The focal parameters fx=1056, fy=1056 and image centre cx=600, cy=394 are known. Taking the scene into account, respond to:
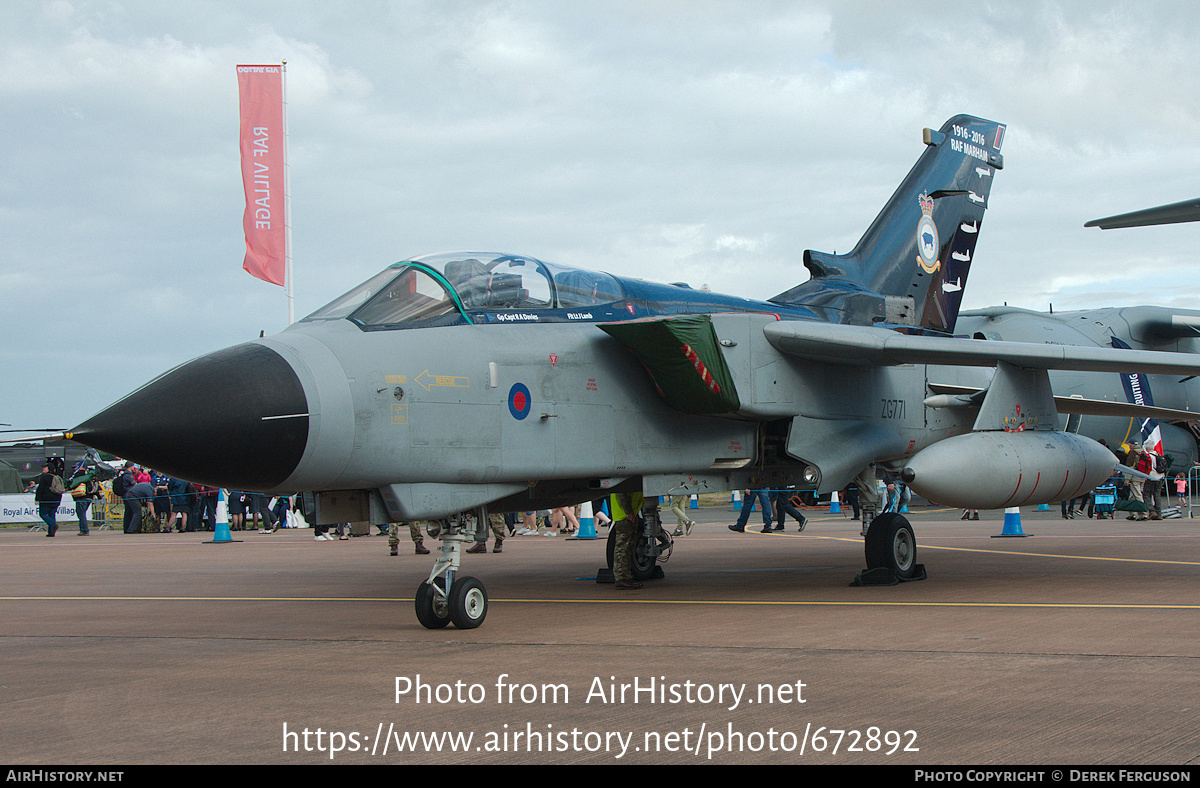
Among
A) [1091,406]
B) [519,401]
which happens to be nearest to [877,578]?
[519,401]

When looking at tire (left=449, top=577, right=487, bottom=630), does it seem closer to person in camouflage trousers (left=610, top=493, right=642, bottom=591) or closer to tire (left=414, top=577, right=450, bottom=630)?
tire (left=414, top=577, right=450, bottom=630)

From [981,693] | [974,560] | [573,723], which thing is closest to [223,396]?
[573,723]

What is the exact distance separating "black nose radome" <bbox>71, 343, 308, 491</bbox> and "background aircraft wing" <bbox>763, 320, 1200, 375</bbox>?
4.46 m

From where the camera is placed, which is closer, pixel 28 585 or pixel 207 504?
pixel 28 585

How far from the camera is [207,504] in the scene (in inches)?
1124

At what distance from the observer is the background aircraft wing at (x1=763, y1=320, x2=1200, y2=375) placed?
9.23 m

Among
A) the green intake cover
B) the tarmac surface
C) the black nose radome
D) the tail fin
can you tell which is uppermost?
the tail fin

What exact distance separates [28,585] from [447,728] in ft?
33.1

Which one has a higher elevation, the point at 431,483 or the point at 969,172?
the point at 969,172

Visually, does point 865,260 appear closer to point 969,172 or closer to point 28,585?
point 969,172

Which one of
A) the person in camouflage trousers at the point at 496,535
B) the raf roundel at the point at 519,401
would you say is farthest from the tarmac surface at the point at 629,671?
the person in camouflage trousers at the point at 496,535

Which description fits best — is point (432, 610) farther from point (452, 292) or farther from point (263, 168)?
point (263, 168)

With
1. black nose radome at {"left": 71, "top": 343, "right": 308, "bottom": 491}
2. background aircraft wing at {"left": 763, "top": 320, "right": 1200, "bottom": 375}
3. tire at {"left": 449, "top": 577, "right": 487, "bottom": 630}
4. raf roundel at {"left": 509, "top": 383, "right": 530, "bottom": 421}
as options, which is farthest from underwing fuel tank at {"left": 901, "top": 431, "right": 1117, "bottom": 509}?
black nose radome at {"left": 71, "top": 343, "right": 308, "bottom": 491}
